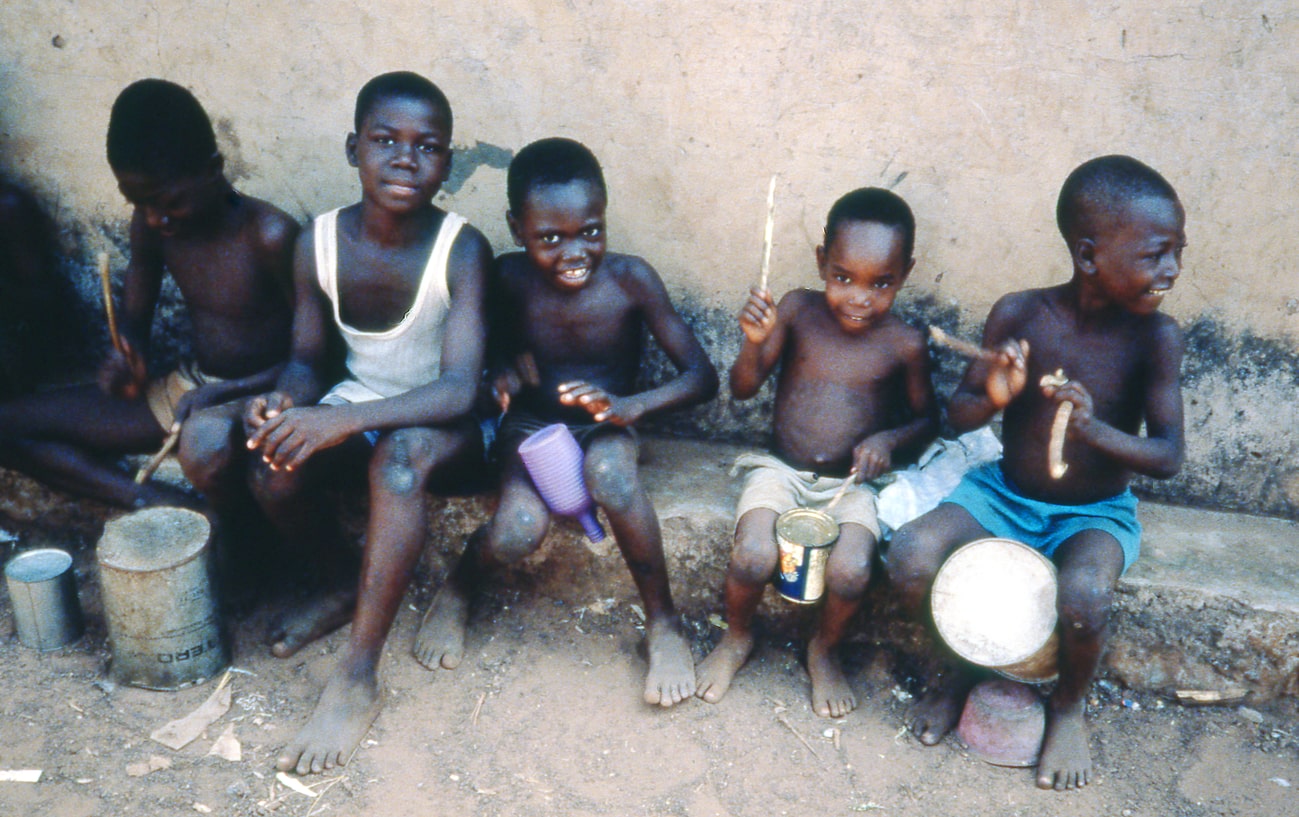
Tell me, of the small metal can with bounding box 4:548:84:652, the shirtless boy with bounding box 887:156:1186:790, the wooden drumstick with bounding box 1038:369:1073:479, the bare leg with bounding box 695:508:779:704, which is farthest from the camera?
the small metal can with bounding box 4:548:84:652

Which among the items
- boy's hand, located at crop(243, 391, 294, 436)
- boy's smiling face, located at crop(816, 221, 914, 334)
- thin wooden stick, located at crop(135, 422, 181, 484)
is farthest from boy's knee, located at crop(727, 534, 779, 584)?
thin wooden stick, located at crop(135, 422, 181, 484)

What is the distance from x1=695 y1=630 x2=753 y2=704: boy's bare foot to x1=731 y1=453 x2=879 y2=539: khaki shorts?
338mm

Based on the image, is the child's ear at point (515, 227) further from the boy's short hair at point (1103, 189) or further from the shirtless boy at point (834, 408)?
the boy's short hair at point (1103, 189)

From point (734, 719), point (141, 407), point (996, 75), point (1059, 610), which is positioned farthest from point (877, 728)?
point (141, 407)

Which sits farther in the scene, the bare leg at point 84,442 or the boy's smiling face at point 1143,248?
the bare leg at point 84,442

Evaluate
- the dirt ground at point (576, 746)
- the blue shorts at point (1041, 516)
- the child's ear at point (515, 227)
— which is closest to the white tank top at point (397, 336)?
the child's ear at point (515, 227)

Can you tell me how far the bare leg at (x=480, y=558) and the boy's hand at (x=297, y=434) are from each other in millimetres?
453

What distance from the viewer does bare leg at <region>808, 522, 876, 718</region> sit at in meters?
2.60

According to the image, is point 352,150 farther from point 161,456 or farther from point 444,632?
point 444,632

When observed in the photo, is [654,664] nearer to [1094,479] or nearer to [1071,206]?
[1094,479]

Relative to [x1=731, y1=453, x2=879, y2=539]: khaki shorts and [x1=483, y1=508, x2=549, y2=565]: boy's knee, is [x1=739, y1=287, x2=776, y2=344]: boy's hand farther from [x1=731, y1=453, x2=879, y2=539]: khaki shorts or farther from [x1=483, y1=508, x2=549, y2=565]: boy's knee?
[x1=483, y1=508, x2=549, y2=565]: boy's knee

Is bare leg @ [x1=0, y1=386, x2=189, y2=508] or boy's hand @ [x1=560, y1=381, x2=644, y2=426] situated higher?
boy's hand @ [x1=560, y1=381, x2=644, y2=426]

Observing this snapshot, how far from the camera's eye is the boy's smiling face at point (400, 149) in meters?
2.71

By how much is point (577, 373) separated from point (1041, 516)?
1.34 metres
